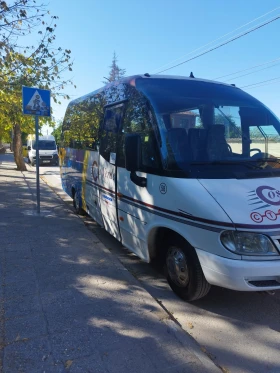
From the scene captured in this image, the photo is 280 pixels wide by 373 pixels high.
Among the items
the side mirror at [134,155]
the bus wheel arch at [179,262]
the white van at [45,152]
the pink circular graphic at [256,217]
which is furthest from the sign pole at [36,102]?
the white van at [45,152]

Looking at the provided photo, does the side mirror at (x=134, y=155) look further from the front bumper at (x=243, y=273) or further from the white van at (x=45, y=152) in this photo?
the white van at (x=45, y=152)

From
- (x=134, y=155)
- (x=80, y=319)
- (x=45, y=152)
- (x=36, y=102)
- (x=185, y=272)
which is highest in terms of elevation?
(x=36, y=102)

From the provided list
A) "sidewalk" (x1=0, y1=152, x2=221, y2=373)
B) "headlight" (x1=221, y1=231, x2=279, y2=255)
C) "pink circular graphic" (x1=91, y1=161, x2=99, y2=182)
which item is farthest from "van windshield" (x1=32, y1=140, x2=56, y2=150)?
"headlight" (x1=221, y1=231, x2=279, y2=255)

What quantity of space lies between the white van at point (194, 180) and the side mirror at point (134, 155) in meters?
0.01

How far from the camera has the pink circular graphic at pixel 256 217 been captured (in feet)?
9.41

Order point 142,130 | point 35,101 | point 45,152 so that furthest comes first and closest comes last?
point 45,152 → point 35,101 → point 142,130

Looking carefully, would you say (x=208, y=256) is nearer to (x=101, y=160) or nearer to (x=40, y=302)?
(x=40, y=302)

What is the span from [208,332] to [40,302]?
69.1 inches

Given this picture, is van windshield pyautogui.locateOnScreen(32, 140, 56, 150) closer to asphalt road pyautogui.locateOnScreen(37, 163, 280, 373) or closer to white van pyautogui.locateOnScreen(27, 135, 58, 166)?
white van pyautogui.locateOnScreen(27, 135, 58, 166)

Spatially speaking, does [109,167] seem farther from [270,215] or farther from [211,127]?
[270,215]

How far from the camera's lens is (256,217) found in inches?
114

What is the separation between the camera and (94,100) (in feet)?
20.5

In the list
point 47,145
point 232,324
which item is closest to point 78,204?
point 232,324

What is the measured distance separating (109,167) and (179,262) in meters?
2.06
